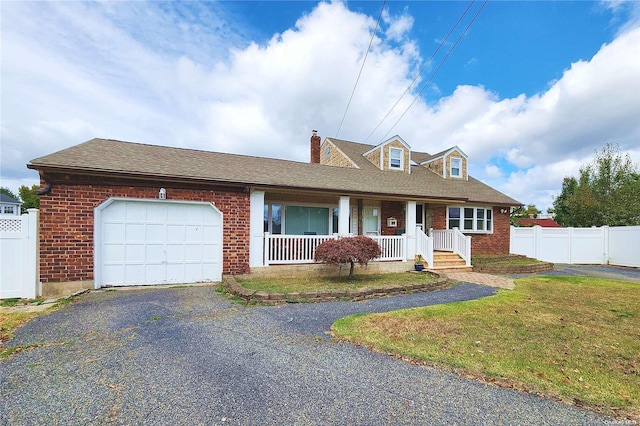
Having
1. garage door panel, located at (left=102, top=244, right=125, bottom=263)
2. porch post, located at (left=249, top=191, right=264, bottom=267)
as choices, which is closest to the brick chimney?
porch post, located at (left=249, top=191, right=264, bottom=267)

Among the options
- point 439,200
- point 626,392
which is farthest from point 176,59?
point 626,392

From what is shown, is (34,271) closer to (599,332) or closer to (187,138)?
(599,332)

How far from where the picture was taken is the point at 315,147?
1823 cm

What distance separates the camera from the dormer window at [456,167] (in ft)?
58.5

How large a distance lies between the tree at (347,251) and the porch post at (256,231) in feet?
6.13

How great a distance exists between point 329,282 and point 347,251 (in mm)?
1145

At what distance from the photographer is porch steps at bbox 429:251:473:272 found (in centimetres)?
1183

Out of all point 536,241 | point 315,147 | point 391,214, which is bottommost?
point 536,241

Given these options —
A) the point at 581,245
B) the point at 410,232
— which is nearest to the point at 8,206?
the point at 410,232

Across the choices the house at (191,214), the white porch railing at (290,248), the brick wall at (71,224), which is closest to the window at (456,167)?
the house at (191,214)

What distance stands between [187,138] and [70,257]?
16.0 meters

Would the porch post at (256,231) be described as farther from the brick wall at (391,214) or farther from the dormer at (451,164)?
the dormer at (451,164)

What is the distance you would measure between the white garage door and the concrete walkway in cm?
832

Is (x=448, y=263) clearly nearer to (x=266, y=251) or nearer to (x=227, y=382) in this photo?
(x=266, y=251)
